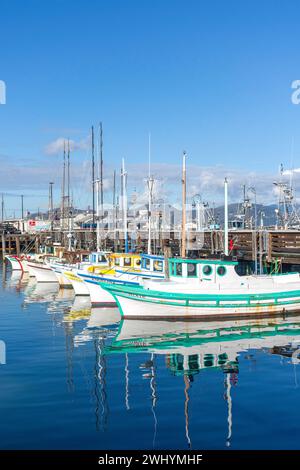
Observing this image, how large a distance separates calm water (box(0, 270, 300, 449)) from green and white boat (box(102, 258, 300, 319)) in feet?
2.93

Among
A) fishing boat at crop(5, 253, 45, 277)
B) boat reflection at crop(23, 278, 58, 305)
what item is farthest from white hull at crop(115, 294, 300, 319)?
fishing boat at crop(5, 253, 45, 277)

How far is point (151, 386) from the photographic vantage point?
16.1 metres

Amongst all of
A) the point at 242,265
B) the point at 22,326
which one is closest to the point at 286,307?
the point at 22,326

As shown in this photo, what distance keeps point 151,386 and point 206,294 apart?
11418 mm

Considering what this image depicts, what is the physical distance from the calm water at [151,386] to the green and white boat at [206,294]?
892mm

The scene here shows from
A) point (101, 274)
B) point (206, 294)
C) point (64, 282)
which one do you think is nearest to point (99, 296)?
point (101, 274)

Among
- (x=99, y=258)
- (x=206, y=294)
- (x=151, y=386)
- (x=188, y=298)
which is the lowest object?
(x=151, y=386)

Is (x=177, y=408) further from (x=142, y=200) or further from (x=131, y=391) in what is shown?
(x=142, y=200)

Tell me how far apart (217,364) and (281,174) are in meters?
51.5

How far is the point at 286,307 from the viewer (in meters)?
28.5

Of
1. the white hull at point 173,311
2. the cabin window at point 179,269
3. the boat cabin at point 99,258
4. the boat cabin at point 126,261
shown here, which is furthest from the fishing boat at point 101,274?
the cabin window at point 179,269

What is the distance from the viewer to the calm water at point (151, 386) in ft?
39.8

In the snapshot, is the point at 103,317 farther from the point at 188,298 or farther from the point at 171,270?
the point at 188,298

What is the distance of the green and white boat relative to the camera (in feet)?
88.4
